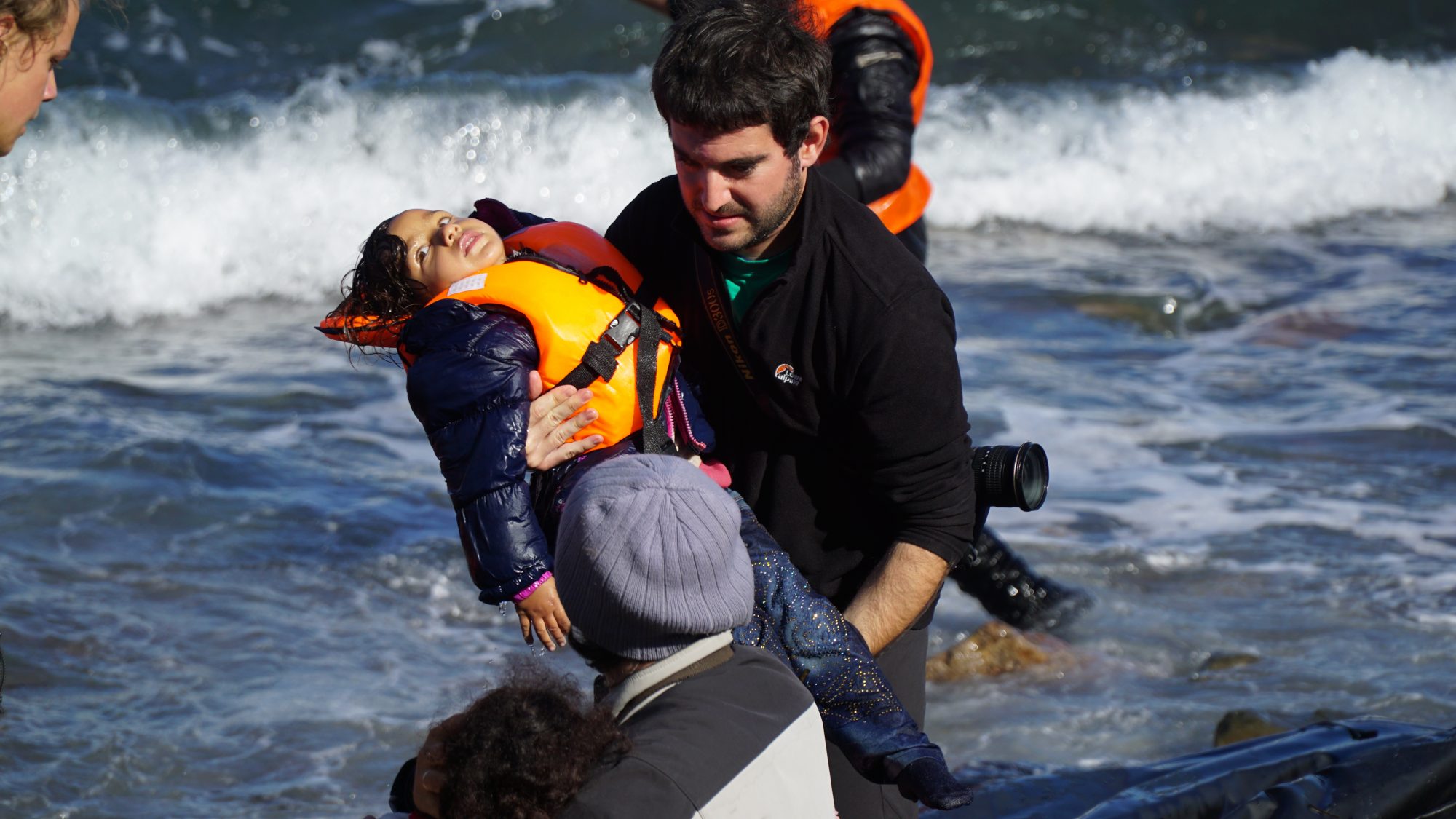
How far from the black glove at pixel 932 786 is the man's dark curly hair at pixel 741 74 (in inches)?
46.2

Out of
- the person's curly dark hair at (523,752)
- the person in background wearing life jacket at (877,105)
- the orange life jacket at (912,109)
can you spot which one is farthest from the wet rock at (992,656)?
the person's curly dark hair at (523,752)

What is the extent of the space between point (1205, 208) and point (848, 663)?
10.8 m

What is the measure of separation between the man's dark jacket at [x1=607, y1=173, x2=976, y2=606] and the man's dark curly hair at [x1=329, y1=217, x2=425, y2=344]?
53cm

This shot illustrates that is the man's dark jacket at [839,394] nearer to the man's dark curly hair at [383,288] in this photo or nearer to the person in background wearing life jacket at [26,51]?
the man's dark curly hair at [383,288]

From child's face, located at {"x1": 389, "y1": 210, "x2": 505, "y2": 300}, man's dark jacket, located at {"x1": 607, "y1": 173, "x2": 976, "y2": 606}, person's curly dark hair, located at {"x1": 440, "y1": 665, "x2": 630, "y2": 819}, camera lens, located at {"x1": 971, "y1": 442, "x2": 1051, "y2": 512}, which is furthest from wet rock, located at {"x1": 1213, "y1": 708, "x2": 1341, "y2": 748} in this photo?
person's curly dark hair, located at {"x1": 440, "y1": 665, "x2": 630, "y2": 819}

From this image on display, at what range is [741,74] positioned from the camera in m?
2.55

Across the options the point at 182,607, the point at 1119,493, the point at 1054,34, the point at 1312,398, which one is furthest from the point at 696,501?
the point at 1054,34

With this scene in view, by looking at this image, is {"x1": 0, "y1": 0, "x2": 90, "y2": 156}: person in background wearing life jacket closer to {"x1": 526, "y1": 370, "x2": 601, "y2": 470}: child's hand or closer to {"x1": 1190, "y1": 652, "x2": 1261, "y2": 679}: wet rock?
{"x1": 526, "y1": 370, "x2": 601, "y2": 470}: child's hand

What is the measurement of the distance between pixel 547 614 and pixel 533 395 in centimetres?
45

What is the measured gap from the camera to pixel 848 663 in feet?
8.67

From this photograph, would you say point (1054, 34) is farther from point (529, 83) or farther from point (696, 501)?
point (696, 501)

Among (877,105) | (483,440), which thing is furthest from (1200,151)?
(483,440)

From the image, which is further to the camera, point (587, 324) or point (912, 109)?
point (912, 109)

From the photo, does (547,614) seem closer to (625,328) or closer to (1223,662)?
(625,328)
